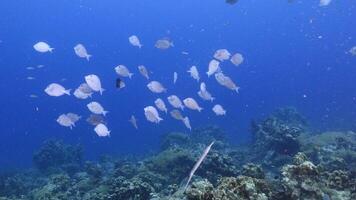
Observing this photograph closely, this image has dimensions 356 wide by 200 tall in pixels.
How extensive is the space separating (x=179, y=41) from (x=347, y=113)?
164870mm

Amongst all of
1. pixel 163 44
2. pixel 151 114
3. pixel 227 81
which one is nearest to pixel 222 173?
pixel 151 114

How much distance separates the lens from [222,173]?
1157 centimetres

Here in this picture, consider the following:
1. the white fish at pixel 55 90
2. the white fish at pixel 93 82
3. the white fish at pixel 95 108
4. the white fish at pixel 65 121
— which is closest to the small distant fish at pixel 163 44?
the white fish at pixel 93 82

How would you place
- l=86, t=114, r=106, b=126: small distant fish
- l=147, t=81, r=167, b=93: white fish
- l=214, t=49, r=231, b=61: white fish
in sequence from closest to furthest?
l=86, t=114, r=106, b=126: small distant fish → l=214, t=49, r=231, b=61: white fish → l=147, t=81, r=167, b=93: white fish

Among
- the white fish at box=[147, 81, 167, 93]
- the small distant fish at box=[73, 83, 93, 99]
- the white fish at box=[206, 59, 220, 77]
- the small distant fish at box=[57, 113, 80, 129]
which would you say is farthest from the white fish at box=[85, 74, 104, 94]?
the white fish at box=[206, 59, 220, 77]

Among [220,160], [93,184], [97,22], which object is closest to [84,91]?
[93,184]

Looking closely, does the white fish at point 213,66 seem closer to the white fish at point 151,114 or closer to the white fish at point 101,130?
the white fish at point 151,114

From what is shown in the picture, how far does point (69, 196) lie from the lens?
11.3m

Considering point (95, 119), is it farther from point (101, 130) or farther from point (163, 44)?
point (163, 44)

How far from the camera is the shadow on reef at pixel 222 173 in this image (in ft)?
20.7

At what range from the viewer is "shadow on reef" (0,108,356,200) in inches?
248

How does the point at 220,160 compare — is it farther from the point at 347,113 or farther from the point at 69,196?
the point at 347,113

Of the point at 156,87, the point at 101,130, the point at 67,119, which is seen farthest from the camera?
the point at 67,119

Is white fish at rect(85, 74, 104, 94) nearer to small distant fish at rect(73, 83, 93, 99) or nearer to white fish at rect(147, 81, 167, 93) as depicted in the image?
small distant fish at rect(73, 83, 93, 99)
